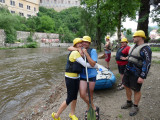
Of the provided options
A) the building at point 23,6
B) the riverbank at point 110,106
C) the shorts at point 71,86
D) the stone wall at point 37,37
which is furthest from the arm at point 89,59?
the building at point 23,6

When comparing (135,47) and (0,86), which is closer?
(135,47)

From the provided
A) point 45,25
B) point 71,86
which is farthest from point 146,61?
point 45,25

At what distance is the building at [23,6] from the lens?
57.9 meters

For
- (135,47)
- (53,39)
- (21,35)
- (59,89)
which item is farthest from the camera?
(53,39)

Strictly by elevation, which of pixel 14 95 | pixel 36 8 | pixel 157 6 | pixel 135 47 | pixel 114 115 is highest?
pixel 36 8

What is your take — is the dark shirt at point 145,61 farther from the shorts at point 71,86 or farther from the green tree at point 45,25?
the green tree at point 45,25

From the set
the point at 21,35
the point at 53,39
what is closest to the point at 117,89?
the point at 21,35

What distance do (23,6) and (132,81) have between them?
2874 inches

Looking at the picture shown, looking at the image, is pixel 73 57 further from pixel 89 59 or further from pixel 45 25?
pixel 45 25

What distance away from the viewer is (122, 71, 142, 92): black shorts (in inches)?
129

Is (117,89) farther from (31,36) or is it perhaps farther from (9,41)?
(31,36)

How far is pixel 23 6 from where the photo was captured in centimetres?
6488

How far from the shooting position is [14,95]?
231 inches

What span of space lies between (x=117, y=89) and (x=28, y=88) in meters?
4.37
